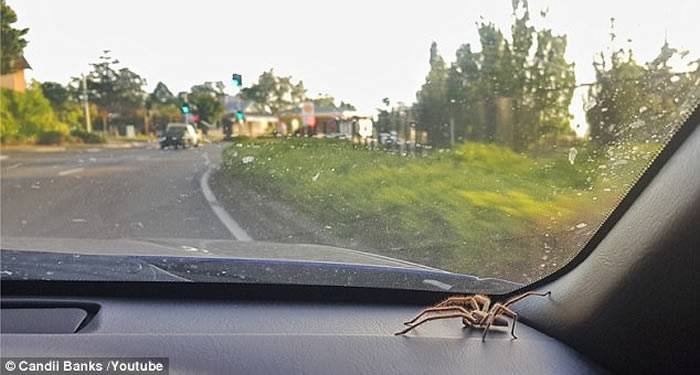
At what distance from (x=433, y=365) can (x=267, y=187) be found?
5.06 metres

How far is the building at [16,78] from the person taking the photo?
285 inches

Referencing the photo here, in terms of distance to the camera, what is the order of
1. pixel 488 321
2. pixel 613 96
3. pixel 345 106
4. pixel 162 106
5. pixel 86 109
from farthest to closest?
1. pixel 86 109
2. pixel 162 106
3. pixel 345 106
4. pixel 613 96
5. pixel 488 321

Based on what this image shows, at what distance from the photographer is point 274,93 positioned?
6508 millimetres

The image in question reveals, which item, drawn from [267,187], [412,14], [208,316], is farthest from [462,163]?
[208,316]

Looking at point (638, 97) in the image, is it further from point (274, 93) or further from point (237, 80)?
point (274, 93)

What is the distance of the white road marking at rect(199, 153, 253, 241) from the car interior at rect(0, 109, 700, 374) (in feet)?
8.13

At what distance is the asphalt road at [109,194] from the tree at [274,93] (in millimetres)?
1079

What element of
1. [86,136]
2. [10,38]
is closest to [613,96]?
[10,38]

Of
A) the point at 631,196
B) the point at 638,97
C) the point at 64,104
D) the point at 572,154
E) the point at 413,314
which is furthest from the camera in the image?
the point at 64,104

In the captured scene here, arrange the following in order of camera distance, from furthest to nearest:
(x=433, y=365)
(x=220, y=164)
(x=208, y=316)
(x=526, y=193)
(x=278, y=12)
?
(x=220, y=164) → (x=278, y=12) → (x=526, y=193) → (x=208, y=316) → (x=433, y=365)

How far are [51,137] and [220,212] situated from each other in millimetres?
2956

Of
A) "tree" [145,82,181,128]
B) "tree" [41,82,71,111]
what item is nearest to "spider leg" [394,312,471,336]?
"tree" [145,82,181,128]

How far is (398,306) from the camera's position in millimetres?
3348

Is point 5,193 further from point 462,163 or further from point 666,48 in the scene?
point 666,48
